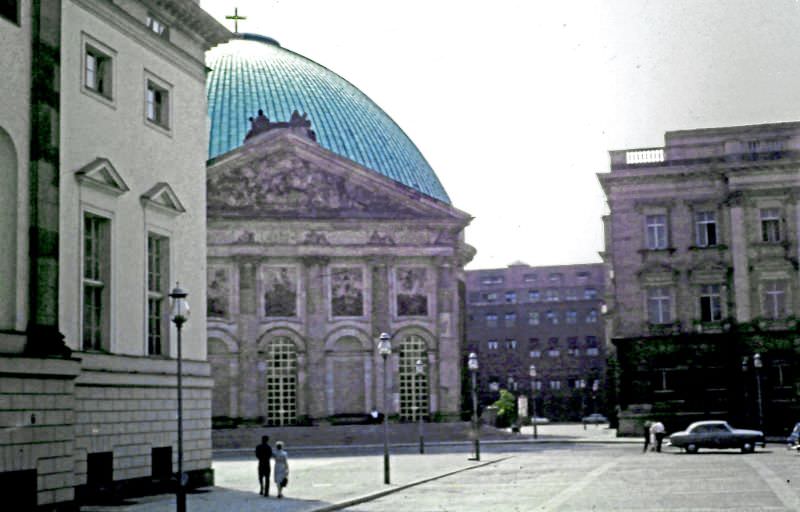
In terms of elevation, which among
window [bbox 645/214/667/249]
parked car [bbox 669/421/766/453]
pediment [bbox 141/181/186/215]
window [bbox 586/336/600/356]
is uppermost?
window [bbox 645/214/667/249]

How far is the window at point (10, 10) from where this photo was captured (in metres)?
24.3

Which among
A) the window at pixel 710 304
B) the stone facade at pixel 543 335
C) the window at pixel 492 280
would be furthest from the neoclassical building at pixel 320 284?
the window at pixel 492 280

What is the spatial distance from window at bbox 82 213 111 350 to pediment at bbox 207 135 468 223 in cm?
4499

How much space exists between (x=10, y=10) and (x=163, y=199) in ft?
32.1

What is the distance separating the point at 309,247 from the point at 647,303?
21.0 meters

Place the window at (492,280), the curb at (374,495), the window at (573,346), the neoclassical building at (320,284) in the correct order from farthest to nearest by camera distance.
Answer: the window at (492,280)
the window at (573,346)
the neoclassical building at (320,284)
the curb at (374,495)

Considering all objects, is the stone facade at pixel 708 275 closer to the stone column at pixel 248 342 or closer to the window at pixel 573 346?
the stone column at pixel 248 342

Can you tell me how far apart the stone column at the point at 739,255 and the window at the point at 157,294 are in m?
44.1

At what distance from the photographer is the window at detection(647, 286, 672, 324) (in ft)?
233

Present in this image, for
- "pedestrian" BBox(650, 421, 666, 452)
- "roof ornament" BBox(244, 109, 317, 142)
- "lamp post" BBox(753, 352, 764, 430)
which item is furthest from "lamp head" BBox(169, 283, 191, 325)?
"roof ornament" BBox(244, 109, 317, 142)

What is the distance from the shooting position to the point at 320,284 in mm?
76312

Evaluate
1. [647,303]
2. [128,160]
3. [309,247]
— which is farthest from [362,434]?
[128,160]

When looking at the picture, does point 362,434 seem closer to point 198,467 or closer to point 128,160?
point 198,467

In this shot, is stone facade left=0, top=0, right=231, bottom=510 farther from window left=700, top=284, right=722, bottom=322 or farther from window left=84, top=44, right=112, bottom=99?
window left=700, top=284, right=722, bottom=322
